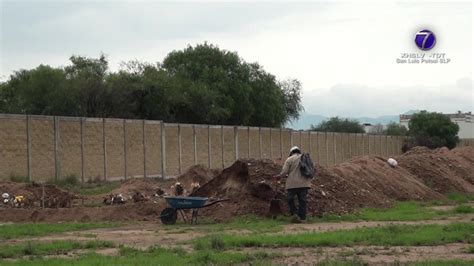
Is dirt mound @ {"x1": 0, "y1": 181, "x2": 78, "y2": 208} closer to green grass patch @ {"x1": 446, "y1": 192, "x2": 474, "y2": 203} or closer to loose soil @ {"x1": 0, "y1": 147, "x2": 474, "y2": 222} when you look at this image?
loose soil @ {"x1": 0, "y1": 147, "x2": 474, "y2": 222}

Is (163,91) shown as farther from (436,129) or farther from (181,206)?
(436,129)

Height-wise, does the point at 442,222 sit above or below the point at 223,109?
below

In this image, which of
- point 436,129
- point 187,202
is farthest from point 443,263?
point 436,129

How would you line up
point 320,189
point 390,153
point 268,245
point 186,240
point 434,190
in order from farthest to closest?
point 390,153, point 434,190, point 320,189, point 186,240, point 268,245

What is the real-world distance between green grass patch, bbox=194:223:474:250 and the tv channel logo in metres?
19.5

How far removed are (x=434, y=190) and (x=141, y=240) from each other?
18.7m

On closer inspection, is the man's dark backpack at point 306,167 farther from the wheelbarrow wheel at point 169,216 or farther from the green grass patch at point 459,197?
the green grass patch at point 459,197

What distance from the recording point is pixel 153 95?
5859cm

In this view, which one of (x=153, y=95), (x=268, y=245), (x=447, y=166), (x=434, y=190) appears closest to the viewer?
(x=268, y=245)

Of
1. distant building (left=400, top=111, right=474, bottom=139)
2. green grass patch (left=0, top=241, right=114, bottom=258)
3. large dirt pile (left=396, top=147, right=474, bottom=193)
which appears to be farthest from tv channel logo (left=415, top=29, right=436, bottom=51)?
distant building (left=400, top=111, right=474, bottom=139)

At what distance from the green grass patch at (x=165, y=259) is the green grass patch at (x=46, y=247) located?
0.96 metres

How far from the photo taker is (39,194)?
25094 mm

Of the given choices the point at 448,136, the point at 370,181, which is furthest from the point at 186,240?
the point at 448,136

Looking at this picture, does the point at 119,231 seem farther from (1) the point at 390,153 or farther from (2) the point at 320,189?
(1) the point at 390,153
